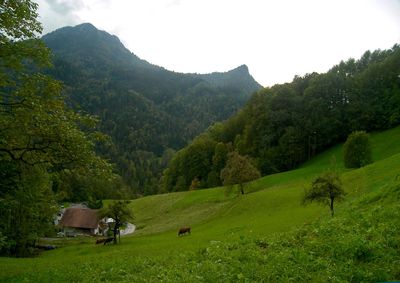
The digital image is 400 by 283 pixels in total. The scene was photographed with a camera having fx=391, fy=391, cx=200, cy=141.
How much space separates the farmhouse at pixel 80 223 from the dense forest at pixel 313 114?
32102mm

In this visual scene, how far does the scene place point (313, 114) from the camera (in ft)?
344

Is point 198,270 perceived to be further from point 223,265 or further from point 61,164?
point 61,164

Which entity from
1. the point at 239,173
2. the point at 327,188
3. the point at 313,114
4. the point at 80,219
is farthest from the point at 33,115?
the point at 313,114

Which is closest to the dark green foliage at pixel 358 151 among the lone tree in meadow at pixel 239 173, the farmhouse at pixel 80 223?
the lone tree in meadow at pixel 239 173

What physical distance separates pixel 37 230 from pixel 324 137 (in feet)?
249

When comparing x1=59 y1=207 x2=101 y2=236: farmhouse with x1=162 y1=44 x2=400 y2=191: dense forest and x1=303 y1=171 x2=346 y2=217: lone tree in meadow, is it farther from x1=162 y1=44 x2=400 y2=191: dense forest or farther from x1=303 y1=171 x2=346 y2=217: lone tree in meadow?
x1=303 y1=171 x2=346 y2=217: lone tree in meadow

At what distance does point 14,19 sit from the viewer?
17.0 m

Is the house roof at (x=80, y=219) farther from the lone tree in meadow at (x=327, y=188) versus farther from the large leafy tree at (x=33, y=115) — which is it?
the large leafy tree at (x=33, y=115)

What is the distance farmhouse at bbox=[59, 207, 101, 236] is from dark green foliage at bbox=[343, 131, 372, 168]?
6044 centimetres

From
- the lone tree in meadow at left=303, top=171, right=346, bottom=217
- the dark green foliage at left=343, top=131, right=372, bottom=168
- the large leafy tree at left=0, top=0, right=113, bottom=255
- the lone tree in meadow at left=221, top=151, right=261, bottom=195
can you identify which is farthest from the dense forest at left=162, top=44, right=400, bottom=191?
the large leafy tree at left=0, top=0, right=113, bottom=255

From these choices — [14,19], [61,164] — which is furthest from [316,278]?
[14,19]

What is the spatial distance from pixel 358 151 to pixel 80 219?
66.9 m

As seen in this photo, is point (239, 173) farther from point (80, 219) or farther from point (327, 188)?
point (80, 219)

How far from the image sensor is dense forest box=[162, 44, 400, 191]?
101 meters
